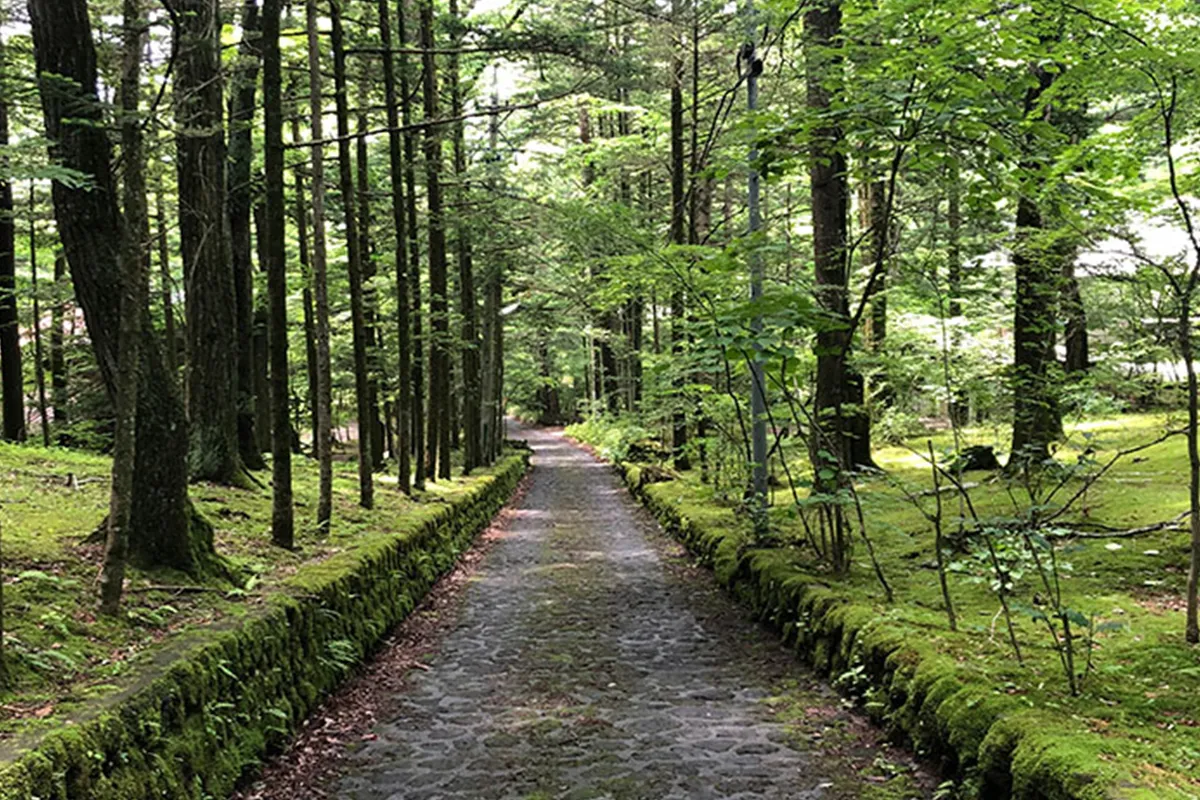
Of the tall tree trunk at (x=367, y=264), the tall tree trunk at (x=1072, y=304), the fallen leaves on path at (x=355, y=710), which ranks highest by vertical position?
the tall tree trunk at (x=367, y=264)

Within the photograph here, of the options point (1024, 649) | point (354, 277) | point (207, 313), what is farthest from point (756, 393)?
point (207, 313)

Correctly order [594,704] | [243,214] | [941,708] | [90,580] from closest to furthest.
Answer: [941,708] < [90,580] < [594,704] < [243,214]

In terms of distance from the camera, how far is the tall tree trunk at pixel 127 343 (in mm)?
5320

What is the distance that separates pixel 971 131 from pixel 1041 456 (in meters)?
5.35

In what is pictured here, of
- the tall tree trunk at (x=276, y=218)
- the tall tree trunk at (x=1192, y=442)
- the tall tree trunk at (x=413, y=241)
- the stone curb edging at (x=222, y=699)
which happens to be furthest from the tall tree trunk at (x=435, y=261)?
the tall tree trunk at (x=1192, y=442)

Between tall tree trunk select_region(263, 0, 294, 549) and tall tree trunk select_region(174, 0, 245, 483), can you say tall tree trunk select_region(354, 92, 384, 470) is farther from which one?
tall tree trunk select_region(263, 0, 294, 549)

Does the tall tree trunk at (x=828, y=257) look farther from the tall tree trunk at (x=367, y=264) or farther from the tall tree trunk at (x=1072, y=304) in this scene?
the tall tree trunk at (x=367, y=264)

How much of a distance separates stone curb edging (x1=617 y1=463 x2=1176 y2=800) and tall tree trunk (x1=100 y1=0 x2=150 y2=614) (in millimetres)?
4855

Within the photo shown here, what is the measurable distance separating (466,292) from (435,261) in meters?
3.20

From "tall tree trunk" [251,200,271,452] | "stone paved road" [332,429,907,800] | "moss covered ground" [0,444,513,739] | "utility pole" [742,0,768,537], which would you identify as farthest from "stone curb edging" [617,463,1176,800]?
"tall tree trunk" [251,200,271,452]

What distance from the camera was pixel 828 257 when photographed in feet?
33.2

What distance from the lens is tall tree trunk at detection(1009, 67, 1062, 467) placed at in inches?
254

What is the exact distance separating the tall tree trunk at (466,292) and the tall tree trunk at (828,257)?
7.92 meters

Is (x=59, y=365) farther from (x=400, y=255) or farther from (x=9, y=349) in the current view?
(x=400, y=255)
